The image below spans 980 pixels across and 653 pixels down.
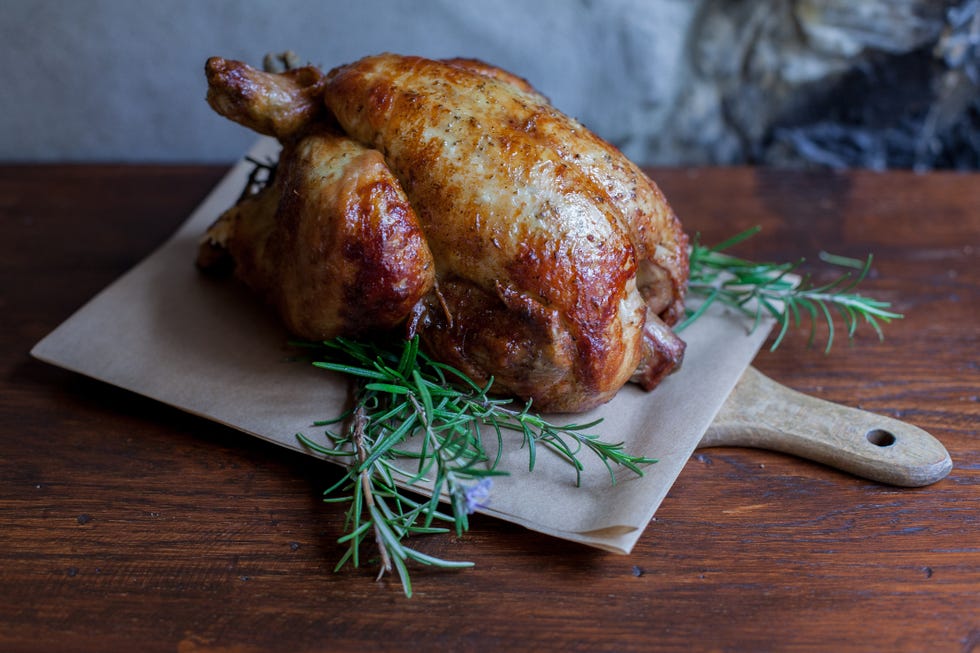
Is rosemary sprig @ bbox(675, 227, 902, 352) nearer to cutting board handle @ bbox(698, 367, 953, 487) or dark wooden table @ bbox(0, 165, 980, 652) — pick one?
dark wooden table @ bbox(0, 165, 980, 652)

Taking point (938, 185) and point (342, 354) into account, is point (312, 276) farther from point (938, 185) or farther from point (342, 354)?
point (938, 185)

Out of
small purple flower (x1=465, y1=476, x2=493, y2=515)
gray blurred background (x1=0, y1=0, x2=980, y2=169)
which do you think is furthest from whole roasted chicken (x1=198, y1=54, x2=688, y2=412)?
gray blurred background (x1=0, y1=0, x2=980, y2=169)

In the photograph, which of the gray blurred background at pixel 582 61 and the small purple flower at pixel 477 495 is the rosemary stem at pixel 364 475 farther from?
the gray blurred background at pixel 582 61

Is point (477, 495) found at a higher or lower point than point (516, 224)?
lower

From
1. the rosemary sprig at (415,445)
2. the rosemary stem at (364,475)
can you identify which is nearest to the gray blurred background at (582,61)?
the rosemary sprig at (415,445)

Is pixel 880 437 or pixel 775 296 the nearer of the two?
pixel 880 437

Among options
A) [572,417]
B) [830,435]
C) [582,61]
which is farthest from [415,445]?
[582,61]

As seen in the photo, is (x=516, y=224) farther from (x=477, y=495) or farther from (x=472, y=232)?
(x=477, y=495)
